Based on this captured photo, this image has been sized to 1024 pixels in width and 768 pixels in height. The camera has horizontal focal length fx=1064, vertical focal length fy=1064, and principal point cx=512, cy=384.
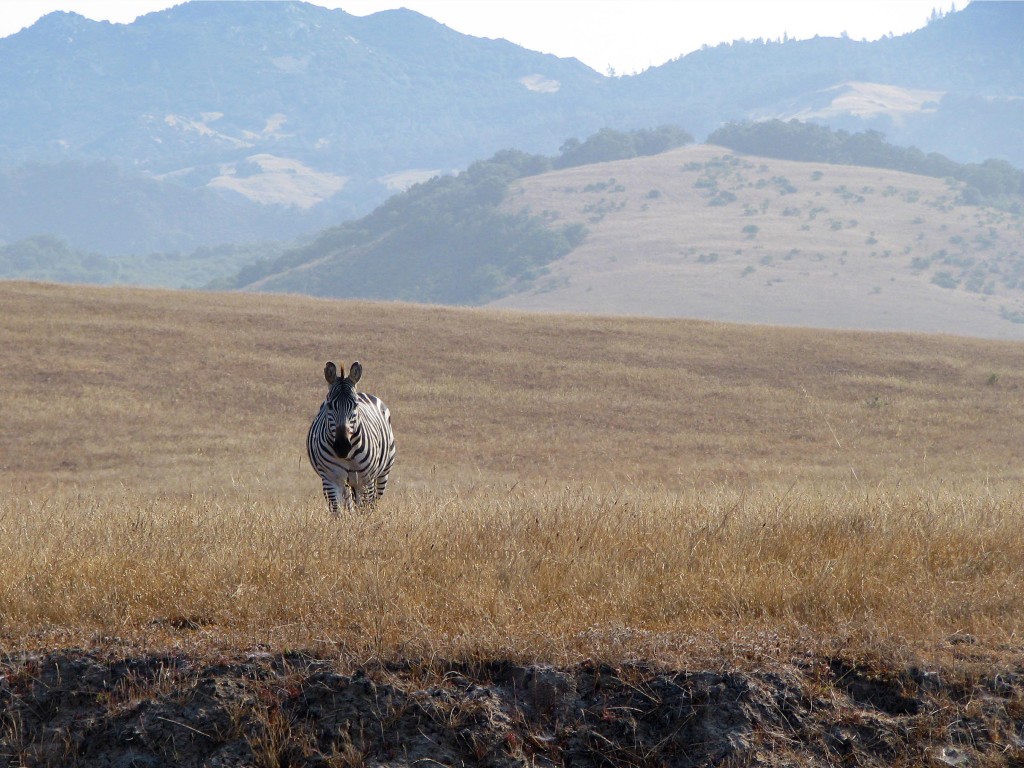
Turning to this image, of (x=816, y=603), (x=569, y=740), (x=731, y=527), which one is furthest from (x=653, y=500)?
(x=569, y=740)

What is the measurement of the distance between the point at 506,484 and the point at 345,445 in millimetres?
8953

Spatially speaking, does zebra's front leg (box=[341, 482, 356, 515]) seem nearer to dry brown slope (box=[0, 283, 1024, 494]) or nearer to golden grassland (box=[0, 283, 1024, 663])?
golden grassland (box=[0, 283, 1024, 663])

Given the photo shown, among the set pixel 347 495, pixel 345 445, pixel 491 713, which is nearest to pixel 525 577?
pixel 491 713

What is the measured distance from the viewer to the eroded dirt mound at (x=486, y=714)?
16.9 feet

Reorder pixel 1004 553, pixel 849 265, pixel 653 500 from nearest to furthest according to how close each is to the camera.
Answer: pixel 1004 553 → pixel 653 500 → pixel 849 265

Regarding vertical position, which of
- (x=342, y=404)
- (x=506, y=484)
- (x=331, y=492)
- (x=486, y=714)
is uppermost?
(x=342, y=404)

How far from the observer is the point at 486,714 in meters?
5.25

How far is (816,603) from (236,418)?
26498 millimetres

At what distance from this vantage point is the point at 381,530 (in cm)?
825

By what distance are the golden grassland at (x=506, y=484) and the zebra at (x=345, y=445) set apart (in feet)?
1.88

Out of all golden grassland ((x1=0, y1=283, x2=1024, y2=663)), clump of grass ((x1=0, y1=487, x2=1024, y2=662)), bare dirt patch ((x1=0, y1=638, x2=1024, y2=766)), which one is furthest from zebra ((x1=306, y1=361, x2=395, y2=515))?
bare dirt patch ((x1=0, y1=638, x2=1024, y2=766))

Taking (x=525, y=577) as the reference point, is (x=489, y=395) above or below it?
below

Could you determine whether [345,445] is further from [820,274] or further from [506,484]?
[820,274]

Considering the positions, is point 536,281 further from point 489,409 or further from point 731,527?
point 731,527
